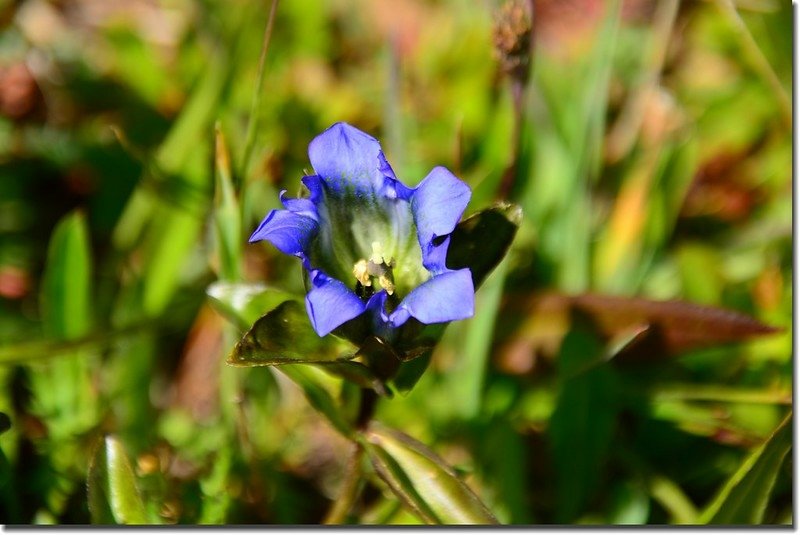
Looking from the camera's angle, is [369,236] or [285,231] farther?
[369,236]

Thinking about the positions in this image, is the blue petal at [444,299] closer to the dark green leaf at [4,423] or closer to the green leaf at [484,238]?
the green leaf at [484,238]

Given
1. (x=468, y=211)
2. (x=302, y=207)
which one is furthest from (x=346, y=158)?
(x=468, y=211)

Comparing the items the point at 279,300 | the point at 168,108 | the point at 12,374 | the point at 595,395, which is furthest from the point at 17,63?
the point at 595,395

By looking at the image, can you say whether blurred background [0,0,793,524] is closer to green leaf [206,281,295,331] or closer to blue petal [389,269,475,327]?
green leaf [206,281,295,331]

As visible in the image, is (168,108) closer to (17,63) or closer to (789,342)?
(17,63)

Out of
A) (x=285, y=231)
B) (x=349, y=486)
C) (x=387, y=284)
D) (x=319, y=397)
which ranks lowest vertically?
(x=349, y=486)

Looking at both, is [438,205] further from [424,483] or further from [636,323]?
[636,323]

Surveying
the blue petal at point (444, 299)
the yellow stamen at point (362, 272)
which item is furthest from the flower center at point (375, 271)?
the blue petal at point (444, 299)
